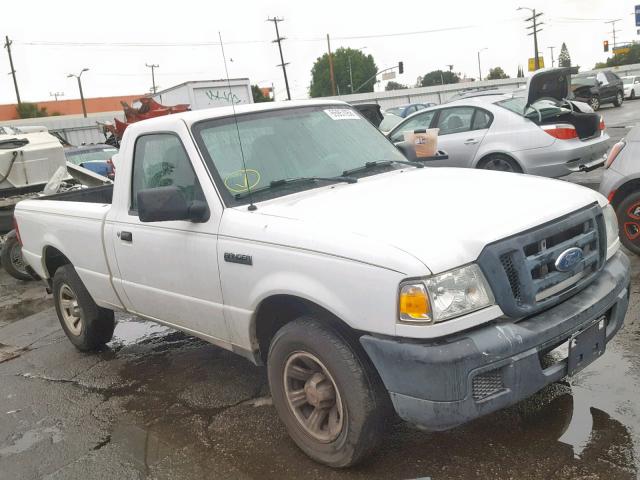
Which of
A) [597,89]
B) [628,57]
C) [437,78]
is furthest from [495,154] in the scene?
[437,78]

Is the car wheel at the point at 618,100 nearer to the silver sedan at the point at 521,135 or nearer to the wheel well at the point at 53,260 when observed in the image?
the silver sedan at the point at 521,135

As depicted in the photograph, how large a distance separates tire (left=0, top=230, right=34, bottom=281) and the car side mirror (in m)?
6.37

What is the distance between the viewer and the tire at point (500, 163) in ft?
29.9

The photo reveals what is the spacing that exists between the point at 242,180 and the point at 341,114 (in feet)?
3.69

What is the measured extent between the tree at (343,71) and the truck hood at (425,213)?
109m

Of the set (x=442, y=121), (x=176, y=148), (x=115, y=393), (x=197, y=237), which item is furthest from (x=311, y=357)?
(x=442, y=121)

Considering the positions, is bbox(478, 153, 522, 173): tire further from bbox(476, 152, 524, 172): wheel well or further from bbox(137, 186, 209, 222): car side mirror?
bbox(137, 186, 209, 222): car side mirror

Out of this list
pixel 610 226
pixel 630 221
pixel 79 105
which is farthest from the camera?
pixel 79 105

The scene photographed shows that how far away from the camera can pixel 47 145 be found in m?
10.2

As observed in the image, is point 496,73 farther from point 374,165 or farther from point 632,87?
point 374,165

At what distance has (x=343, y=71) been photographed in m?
117

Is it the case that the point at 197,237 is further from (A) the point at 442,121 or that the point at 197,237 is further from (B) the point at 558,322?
(A) the point at 442,121

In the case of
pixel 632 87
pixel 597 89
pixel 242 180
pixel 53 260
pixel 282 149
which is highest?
A: pixel 282 149

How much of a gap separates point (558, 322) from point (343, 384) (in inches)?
39.4
